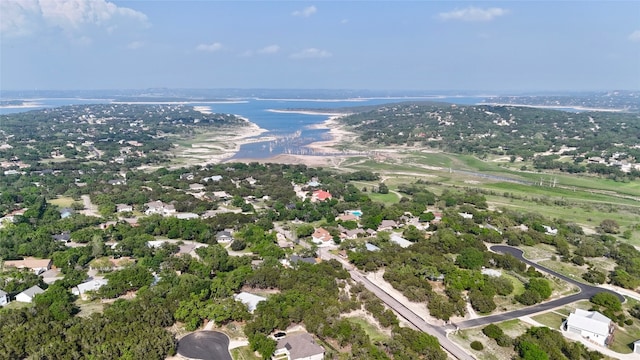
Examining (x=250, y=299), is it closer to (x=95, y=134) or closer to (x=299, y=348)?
(x=299, y=348)

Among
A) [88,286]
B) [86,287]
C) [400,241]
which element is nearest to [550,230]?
[400,241]

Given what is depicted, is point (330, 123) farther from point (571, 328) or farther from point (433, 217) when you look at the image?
point (571, 328)

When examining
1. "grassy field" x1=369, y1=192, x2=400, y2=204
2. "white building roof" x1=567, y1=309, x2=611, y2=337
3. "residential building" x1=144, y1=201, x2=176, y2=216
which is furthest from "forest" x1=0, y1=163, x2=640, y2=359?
"white building roof" x1=567, y1=309, x2=611, y2=337

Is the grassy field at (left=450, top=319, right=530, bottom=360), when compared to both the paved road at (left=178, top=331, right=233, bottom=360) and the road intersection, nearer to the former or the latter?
the road intersection

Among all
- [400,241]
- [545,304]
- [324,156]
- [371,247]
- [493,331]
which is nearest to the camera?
[493,331]

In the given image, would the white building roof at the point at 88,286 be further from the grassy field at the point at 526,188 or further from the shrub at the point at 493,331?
the grassy field at the point at 526,188

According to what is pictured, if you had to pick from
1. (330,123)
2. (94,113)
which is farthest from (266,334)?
(94,113)
